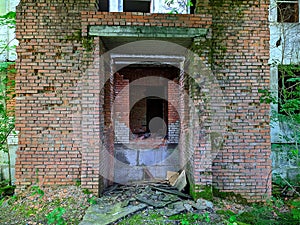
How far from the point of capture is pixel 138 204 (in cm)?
436

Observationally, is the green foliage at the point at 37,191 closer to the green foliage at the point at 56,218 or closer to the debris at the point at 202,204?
the green foliage at the point at 56,218

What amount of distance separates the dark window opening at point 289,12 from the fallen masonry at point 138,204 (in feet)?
24.0

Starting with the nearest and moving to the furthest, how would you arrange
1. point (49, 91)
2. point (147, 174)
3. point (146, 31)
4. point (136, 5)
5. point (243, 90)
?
point (146, 31)
point (49, 91)
point (243, 90)
point (147, 174)
point (136, 5)

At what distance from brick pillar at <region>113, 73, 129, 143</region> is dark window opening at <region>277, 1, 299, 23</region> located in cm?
623

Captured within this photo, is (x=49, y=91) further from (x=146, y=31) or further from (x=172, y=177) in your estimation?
(x=172, y=177)

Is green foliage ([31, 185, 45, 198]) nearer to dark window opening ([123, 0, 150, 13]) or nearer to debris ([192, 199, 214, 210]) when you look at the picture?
debris ([192, 199, 214, 210])

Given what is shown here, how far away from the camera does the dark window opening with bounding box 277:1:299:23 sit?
7.73m

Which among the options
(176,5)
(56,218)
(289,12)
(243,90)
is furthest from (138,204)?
(289,12)

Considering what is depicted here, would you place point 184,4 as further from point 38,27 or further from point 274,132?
point 274,132

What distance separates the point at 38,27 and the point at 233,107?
4512 mm

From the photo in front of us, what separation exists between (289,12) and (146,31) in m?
6.60

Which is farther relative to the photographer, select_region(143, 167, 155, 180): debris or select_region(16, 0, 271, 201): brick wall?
select_region(143, 167, 155, 180): debris

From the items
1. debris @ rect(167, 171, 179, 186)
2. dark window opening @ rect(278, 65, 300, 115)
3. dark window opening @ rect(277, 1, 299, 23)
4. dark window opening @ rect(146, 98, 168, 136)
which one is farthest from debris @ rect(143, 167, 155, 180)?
dark window opening @ rect(277, 1, 299, 23)

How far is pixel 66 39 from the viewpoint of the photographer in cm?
451
